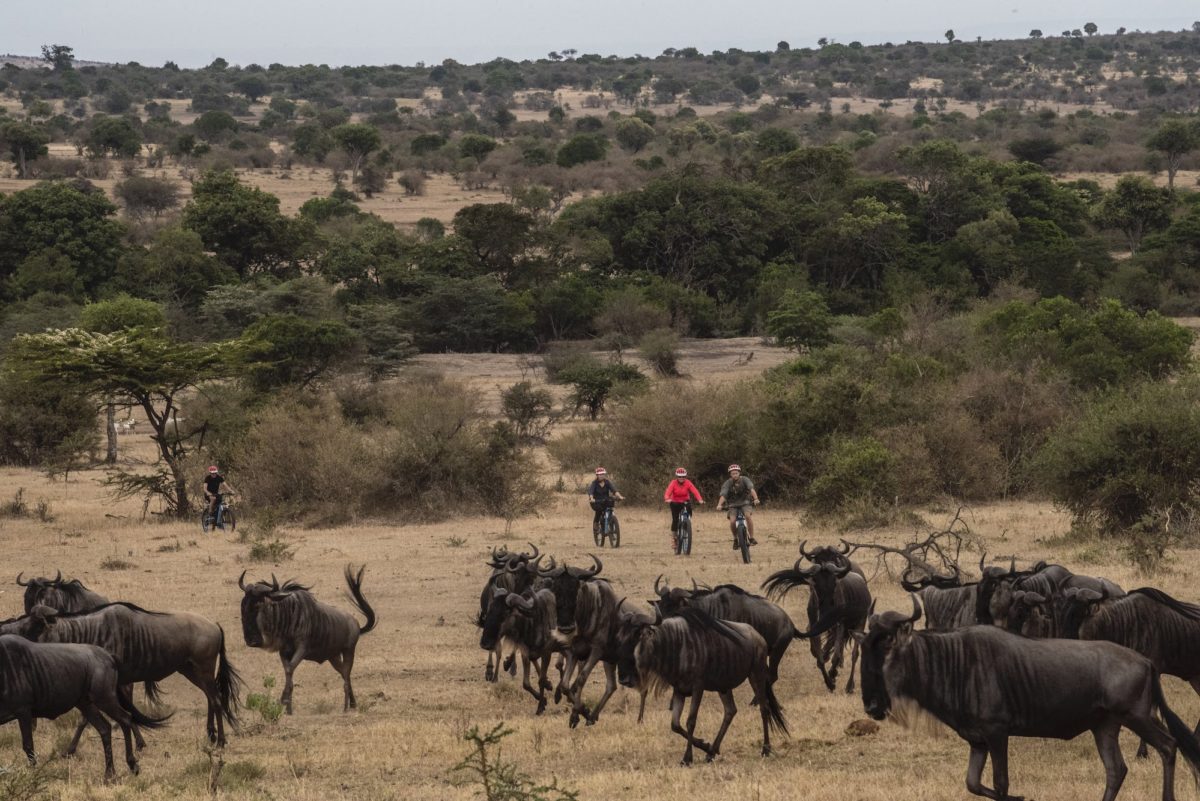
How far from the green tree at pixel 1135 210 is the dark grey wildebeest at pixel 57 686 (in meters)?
65.9

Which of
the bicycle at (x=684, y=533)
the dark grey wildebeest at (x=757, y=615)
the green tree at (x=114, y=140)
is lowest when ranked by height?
the bicycle at (x=684, y=533)

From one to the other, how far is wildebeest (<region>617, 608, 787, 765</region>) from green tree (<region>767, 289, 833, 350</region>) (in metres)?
40.4

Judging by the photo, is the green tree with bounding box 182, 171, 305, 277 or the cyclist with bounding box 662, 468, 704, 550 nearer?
the cyclist with bounding box 662, 468, 704, 550

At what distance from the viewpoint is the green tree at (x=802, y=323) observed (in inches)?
2067

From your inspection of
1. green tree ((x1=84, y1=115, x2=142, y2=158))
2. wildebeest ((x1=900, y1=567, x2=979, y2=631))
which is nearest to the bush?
wildebeest ((x1=900, y1=567, x2=979, y2=631))

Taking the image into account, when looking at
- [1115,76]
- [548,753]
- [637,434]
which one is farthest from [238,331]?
[1115,76]

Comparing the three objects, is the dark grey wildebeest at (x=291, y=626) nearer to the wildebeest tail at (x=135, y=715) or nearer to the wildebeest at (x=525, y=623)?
the wildebeest at (x=525, y=623)

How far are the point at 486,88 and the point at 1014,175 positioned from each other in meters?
132

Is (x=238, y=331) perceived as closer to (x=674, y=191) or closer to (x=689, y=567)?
(x=674, y=191)

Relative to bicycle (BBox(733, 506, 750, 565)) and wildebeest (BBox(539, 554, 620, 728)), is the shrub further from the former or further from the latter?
wildebeest (BBox(539, 554, 620, 728))

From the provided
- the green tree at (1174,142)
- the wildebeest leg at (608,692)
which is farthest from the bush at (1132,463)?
the green tree at (1174,142)

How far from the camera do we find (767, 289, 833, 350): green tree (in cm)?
5250

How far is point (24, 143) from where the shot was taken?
92.6 m

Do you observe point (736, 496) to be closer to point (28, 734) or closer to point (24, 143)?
point (28, 734)
